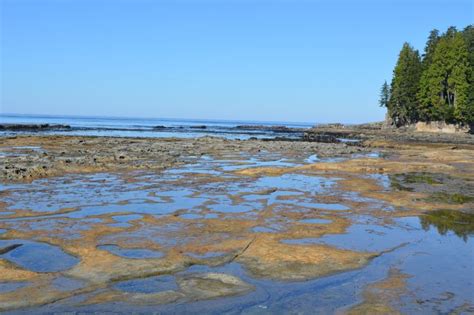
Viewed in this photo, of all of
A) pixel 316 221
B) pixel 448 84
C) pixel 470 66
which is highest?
pixel 470 66

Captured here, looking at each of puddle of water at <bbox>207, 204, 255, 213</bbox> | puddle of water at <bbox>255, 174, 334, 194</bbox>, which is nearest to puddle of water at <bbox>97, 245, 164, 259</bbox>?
puddle of water at <bbox>207, 204, 255, 213</bbox>

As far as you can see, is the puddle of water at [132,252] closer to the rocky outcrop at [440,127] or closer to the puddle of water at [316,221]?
the puddle of water at [316,221]

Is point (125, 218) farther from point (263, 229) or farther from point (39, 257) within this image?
point (263, 229)

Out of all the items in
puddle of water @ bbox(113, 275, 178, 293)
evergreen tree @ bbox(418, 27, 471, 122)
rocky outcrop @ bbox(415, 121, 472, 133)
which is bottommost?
puddle of water @ bbox(113, 275, 178, 293)

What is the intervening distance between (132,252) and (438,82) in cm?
7194

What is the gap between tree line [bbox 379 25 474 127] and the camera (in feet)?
228

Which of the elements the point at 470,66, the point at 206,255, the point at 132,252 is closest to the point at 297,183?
the point at 206,255

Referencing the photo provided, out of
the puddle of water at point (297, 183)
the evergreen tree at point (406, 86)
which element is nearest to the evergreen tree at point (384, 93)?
the evergreen tree at point (406, 86)

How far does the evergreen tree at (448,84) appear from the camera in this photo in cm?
6931

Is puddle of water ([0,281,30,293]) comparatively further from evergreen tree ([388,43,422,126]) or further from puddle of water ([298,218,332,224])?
evergreen tree ([388,43,422,126])

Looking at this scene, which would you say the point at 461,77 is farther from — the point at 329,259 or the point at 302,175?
the point at 329,259

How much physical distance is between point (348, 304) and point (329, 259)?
7.85ft

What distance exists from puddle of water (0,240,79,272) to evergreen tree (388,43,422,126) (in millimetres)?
77153

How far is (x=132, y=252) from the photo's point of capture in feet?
33.6
